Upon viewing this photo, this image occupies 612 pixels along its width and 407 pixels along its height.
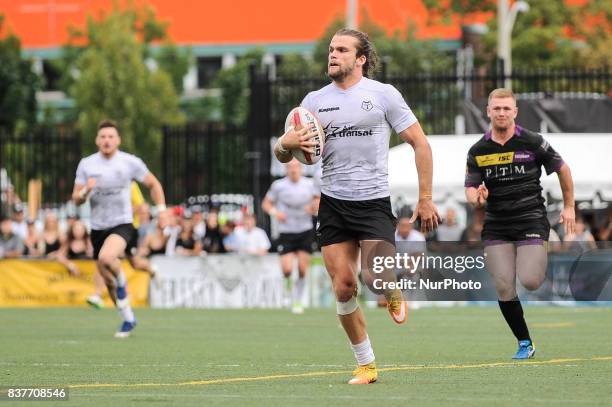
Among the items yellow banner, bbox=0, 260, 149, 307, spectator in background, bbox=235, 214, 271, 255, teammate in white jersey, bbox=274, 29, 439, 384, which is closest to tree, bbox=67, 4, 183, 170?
yellow banner, bbox=0, 260, 149, 307

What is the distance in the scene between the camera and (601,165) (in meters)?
25.9

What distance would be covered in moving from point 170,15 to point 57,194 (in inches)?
2043

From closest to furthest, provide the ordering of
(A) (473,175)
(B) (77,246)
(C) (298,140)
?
1. (C) (298,140)
2. (A) (473,175)
3. (B) (77,246)

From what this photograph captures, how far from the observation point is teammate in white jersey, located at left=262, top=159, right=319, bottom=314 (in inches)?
883

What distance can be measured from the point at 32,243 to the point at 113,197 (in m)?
11.8

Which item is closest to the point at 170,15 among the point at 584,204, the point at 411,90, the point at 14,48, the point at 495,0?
the point at 14,48

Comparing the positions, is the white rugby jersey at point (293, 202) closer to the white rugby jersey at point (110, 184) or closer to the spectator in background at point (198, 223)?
the spectator in background at point (198, 223)

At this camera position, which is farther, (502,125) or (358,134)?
(502,125)

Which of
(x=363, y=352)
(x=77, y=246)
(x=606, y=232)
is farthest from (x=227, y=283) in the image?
(x=363, y=352)

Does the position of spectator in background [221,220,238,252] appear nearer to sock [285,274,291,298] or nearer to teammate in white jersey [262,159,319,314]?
sock [285,274,291,298]

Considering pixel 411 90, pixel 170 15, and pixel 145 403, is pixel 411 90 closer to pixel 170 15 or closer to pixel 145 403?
pixel 145 403

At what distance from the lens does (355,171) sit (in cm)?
981

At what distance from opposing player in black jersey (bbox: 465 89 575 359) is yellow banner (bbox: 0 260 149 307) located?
15.2 m

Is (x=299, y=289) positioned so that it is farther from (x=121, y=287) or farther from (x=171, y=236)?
(x=121, y=287)
